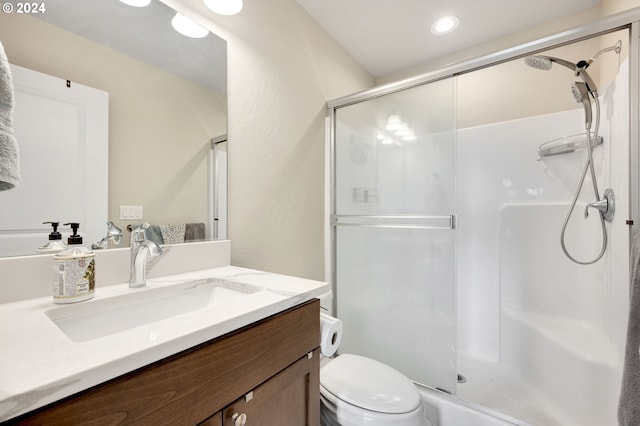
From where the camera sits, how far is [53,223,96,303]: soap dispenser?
65 cm

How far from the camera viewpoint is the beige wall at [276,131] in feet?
4.00

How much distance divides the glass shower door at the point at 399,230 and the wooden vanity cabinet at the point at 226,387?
3.05 ft

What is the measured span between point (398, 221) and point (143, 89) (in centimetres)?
133

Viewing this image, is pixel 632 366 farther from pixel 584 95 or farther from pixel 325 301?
pixel 584 95

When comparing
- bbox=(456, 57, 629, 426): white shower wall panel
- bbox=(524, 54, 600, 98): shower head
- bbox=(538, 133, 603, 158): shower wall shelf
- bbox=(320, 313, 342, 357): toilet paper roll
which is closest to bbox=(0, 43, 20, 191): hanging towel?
bbox=(320, 313, 342, 357): toilet paper roll

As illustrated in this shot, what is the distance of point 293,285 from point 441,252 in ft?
3.18

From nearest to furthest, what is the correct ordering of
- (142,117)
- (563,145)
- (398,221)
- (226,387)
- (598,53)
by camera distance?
(226,387)
(142,117)
(598,53)
(398,221)
(563,145)

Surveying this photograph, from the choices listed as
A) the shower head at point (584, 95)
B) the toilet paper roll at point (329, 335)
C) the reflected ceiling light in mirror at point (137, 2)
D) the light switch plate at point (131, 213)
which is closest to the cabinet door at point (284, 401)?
the toilet paper roll at point (329, 335)

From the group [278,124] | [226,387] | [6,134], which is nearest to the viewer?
[6,134]

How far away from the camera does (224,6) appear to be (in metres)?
1.12

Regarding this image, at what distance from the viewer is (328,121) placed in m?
1.83

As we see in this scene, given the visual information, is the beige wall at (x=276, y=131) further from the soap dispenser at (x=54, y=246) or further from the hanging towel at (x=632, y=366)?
the hanging towel at (x=632, y=366)

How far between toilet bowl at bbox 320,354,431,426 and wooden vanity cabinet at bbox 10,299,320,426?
0.85ft

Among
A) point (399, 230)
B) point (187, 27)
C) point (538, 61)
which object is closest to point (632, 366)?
point (399, 230)
